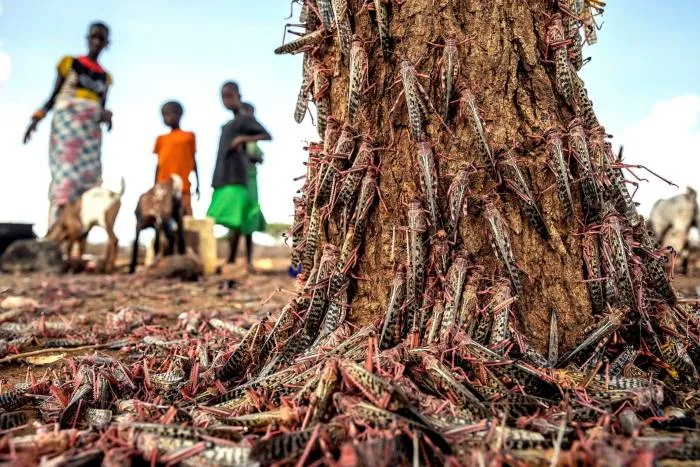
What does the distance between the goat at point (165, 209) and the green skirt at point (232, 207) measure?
73 centimetres

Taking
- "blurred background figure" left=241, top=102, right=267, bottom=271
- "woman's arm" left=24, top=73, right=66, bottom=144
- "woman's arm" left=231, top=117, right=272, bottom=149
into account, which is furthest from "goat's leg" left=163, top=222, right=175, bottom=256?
"woman's arm" left=24, top=73, right=66, bottom=144

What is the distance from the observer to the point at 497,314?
209cm

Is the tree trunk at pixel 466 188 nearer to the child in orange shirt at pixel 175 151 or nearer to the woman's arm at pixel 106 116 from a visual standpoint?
the child in orange shirt at pixel 175 151

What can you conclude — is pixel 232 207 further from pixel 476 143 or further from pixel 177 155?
pixel 476 143

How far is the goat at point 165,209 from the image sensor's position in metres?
9.97

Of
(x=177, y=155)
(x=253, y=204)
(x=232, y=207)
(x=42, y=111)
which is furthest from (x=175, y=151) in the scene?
(x=42, y=111)

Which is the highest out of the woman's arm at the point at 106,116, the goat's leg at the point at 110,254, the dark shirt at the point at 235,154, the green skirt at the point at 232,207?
the woman's arm at the point at 106,116

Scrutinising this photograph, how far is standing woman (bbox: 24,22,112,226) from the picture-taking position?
10445mm

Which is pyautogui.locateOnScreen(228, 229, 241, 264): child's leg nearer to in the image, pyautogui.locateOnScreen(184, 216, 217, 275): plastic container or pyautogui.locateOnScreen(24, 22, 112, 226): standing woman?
pyautogui.locateOnScreen(184, 216, 217, 275): plastic container

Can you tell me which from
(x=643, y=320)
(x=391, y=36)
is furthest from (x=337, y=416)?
(x=391, y=36)

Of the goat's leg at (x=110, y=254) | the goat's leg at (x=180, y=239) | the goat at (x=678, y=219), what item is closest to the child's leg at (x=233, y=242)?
the goat's leg at (x=180, y=239)

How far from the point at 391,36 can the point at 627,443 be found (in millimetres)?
1680

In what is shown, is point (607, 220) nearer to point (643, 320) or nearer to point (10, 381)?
point (643, 320)

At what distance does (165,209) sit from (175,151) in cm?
133
